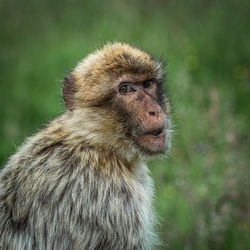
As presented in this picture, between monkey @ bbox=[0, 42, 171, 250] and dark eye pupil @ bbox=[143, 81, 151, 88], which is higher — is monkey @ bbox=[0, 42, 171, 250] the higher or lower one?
the lower one

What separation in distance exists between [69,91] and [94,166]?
0.73m

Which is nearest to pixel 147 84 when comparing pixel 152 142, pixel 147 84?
pixel 147 84

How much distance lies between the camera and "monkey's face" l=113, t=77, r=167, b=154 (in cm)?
476

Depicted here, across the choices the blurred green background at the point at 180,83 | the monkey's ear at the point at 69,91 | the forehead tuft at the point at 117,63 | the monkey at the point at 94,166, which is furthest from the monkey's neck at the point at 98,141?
the blurred green background at the point at 180,83

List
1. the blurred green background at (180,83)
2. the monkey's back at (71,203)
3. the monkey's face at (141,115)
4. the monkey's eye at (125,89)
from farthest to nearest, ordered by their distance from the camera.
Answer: the blurred green background at (180,83), the monkey's eye at (125,89), the monkey's face at (141,115), the monkey's back at (71,203)

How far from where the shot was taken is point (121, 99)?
4.88 m

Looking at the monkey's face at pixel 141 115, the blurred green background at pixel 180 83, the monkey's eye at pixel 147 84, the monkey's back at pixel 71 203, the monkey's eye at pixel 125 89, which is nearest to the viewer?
the monkey's back at pixel 71 203

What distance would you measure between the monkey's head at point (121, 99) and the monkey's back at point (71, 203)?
8.4 inches

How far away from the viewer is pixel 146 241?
15.9ft

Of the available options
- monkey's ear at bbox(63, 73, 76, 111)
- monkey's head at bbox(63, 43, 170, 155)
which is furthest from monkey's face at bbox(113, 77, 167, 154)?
monkey's ear at bbox(63, 73, 76, 111)

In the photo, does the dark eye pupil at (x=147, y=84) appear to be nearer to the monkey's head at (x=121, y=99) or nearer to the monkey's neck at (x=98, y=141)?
the monkey's head at (x=121, y=99)

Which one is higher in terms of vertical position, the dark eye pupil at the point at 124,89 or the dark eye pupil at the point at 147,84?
the dark eye pupil at the point at 147,84

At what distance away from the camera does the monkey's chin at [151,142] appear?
4.81 m

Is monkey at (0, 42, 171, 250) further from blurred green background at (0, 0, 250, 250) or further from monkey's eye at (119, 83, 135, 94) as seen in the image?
blurred green background at (0, 0, 250, 250)
